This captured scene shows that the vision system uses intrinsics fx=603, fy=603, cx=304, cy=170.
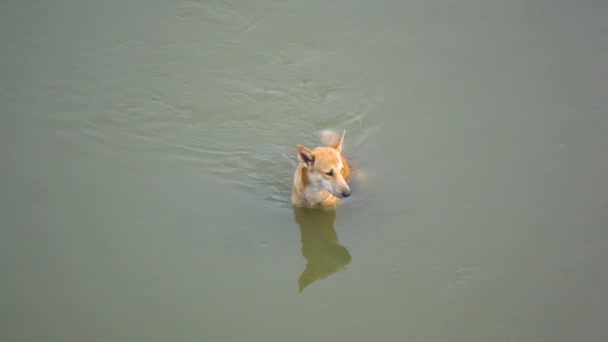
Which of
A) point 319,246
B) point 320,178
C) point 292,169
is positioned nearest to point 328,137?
point 292,169

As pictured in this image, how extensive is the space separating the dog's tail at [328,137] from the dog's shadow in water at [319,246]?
3.49 ft

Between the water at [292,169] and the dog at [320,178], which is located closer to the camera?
the water at [292,169]

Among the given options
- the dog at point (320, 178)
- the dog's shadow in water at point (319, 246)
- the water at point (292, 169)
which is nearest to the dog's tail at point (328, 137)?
the water at point (292, 169)

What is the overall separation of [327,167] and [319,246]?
89 centimetres

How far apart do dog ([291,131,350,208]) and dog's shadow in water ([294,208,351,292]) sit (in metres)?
0.12

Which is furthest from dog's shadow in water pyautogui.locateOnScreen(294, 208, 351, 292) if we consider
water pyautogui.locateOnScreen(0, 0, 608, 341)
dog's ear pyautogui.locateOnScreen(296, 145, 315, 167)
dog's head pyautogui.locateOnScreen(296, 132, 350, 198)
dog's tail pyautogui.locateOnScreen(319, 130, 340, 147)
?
dog's tail pyautogui.locateOnScreen(319, 130, 340, 147)

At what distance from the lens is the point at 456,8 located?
32.3 feet

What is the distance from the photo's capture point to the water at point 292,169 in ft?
19.1

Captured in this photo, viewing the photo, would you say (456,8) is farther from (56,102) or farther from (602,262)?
(56,102)

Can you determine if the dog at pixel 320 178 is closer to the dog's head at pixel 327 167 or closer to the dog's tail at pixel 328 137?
the dog's head at pixel 327 167

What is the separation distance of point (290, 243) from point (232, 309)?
41.9 inches

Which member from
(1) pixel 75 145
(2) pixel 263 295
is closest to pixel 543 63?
(2) pixel 263 295

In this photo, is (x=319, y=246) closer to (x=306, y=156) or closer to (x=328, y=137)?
(x=306, y=156)

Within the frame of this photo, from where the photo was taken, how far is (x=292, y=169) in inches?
301
